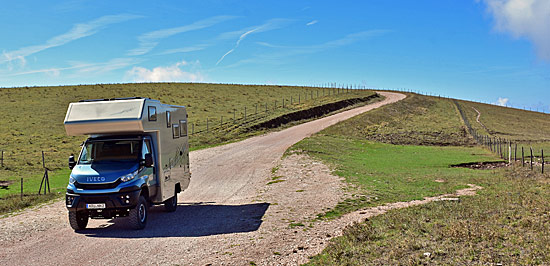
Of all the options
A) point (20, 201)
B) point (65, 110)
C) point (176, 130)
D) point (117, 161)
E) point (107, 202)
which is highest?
point (65, 110)

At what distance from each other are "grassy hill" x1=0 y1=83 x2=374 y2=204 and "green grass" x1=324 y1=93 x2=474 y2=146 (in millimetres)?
10312

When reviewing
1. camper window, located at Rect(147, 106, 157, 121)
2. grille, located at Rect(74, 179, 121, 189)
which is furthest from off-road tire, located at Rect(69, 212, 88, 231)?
camper window, located at Rect(147, 106, 157, 121)

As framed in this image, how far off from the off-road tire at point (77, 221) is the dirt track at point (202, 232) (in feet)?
0.86

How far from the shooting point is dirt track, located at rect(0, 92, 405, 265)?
1091 cm

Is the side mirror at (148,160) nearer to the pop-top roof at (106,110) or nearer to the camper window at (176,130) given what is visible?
the pop-top roof at (106,110)

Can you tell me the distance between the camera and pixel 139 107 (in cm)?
1413

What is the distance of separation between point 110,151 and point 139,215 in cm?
247

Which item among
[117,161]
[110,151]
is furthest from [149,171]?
[110,151]

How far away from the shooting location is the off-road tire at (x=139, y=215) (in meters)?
13.5

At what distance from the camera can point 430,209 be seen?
1499 centimetres

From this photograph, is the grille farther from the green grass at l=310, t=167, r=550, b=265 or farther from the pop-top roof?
the green grass at l=310, t=167, r=550, b=265

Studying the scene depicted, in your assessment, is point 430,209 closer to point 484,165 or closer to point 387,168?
point 387,168

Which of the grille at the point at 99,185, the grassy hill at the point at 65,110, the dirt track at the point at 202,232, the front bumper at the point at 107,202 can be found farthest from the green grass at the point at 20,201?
the grille at the point at 99,185

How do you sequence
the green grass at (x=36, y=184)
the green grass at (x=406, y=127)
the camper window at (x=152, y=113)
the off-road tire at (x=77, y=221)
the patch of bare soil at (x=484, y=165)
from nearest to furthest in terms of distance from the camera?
the off-road tire at (x=77, y=221) < the camper window at (x=152, y=113) < the green grass at (x=36, y=184) < the patch of bare soil at (x=484, y=165) < the green grass at (x=406, y=127)
